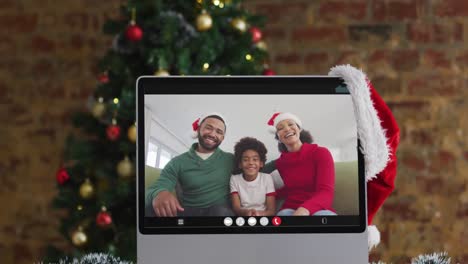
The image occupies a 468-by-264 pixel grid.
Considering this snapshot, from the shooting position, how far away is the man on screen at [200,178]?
112 cm

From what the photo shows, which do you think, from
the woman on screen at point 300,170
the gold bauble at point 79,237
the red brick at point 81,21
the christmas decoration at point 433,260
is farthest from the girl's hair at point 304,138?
the red brick at point 81,21

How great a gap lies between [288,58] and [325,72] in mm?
173

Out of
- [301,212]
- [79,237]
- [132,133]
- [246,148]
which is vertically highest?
[132,133]

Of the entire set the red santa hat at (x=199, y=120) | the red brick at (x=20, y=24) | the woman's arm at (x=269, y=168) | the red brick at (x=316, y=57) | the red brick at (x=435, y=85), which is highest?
the red brick at (x=20, y=24)

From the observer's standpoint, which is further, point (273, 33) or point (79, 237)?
point (273, 33)

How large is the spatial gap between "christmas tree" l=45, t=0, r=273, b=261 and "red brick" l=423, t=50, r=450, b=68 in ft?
2.76

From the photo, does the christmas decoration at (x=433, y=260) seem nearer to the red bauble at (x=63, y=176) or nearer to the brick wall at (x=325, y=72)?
the red bauble at (x=63, y=176)

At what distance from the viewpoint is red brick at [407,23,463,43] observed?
2.96 m

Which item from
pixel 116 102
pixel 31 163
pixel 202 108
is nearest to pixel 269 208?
pixel 202 108

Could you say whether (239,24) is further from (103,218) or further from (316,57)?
(103,218)

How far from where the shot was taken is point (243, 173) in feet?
3.73

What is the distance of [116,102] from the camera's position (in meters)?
2.35

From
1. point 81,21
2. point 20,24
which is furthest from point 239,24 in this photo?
point 20,24

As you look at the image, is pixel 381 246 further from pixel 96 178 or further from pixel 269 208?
pixel 269 208
